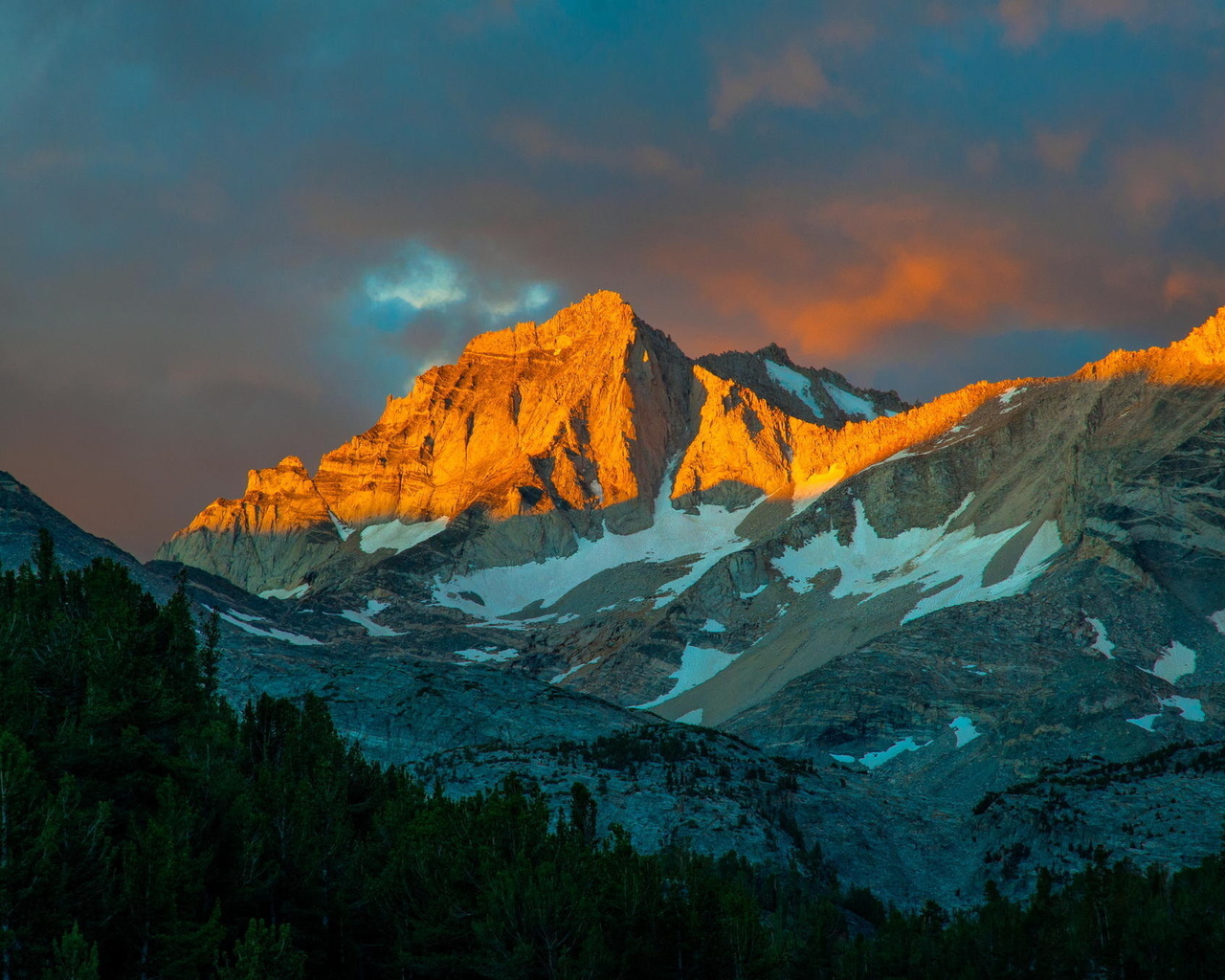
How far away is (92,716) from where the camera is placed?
51000 millimetres

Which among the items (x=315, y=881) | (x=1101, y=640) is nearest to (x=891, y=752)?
(x=1101, y=640)

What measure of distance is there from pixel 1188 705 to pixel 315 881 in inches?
4655

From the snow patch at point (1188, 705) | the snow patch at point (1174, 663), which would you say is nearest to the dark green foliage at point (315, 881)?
the snow patch at point (1188, 705)

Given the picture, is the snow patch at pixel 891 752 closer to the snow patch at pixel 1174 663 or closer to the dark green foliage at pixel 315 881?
the snow patch at pixel 1174 663

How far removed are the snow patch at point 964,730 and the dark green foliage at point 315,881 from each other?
250 ft

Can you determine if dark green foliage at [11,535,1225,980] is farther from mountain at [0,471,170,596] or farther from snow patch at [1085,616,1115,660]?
snow patch at [1085,616,1115,660]

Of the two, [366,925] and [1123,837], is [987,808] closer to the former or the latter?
[1123,837]

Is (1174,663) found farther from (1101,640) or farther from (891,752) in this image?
(891,752)

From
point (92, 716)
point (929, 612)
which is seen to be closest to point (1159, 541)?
point (929, 612)

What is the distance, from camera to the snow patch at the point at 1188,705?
463 feet

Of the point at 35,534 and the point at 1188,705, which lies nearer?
the point at 1188,705

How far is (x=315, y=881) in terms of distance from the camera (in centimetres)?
4978

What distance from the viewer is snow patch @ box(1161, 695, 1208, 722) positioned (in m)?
141

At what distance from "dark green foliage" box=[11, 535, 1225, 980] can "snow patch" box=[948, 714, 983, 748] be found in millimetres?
76176
